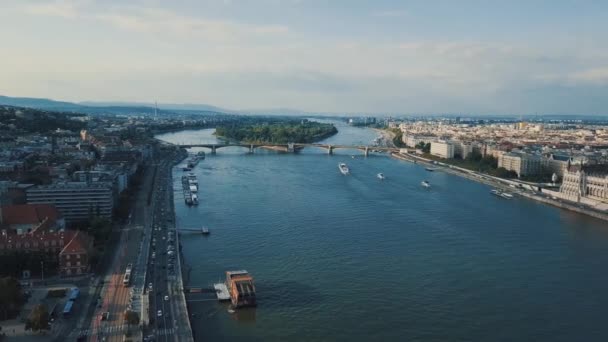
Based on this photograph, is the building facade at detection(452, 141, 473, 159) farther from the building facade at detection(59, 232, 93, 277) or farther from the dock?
the building facade at detection(59, 232, 93, 277)

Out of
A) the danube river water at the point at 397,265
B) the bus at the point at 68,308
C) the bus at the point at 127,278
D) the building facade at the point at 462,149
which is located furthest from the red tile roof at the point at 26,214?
the building facade at the point at 462,149

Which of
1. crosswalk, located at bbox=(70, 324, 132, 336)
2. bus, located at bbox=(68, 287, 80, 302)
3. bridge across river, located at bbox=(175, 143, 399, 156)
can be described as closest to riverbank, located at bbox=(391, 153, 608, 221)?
bridge across river, located at bbox=(175, 143, 399, 156)

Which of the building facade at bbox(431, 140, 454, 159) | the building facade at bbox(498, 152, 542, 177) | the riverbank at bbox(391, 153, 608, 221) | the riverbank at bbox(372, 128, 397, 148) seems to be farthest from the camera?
the riverbank at bbox(372, 128, 397, 148)

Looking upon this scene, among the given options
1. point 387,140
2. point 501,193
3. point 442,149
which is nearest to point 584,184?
point 501,193

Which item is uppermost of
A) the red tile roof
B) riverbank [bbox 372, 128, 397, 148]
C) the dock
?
riverbank [bbox 372, 128, 397, 148]

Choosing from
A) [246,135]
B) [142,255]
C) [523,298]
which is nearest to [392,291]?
[523,298]

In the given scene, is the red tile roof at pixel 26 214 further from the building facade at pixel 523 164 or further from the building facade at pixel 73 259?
the building facade at pixel 523 164
